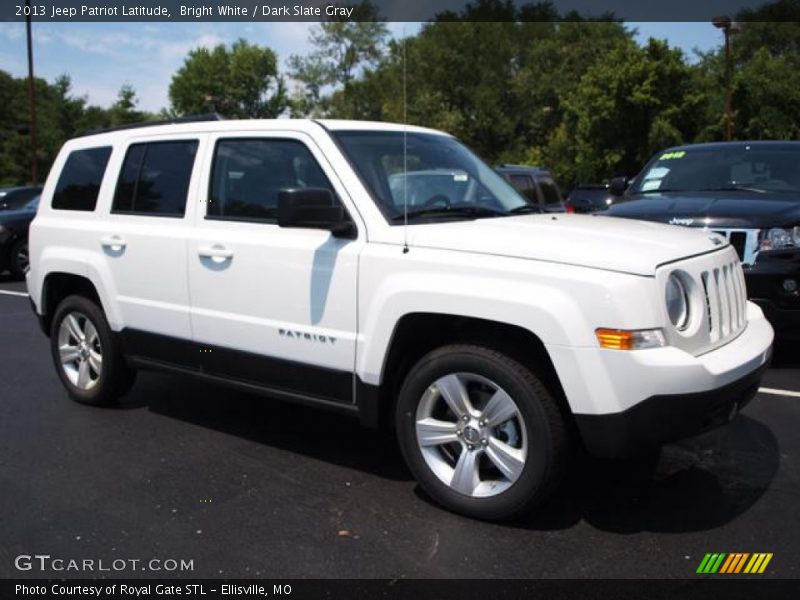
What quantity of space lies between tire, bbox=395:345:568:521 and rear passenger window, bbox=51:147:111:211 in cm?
287

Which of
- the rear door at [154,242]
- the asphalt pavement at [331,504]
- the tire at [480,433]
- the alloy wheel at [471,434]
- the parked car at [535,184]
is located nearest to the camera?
the asphalt pavement at [331,504]

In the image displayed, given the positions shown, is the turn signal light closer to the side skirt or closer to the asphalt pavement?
the asphalt pavement

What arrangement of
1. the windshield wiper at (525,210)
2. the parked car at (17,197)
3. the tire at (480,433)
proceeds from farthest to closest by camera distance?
the parked car at (17,197)
the windshield wiper at (525,210)
the tire at (480,433)

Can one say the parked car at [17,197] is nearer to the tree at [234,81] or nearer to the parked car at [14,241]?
the parked car at [14,241]

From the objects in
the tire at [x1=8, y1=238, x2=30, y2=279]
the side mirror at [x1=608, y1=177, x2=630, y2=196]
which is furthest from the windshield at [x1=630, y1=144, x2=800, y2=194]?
the tire at [x1=8, y1=238, x2=30, y2=279]

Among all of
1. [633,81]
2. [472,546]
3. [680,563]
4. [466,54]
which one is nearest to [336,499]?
[472,546]

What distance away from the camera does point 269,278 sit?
4.07m

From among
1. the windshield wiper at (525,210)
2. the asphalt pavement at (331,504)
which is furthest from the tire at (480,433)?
the windshield wiper at (525,210)

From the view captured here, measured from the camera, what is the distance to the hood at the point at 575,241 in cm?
321

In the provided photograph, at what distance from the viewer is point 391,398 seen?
387 centimetres

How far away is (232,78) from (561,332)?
194ft

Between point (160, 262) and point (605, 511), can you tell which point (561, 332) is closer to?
point (605, 511)

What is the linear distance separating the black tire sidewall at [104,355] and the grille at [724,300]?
145 inches

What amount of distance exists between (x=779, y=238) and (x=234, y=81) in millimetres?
56643
